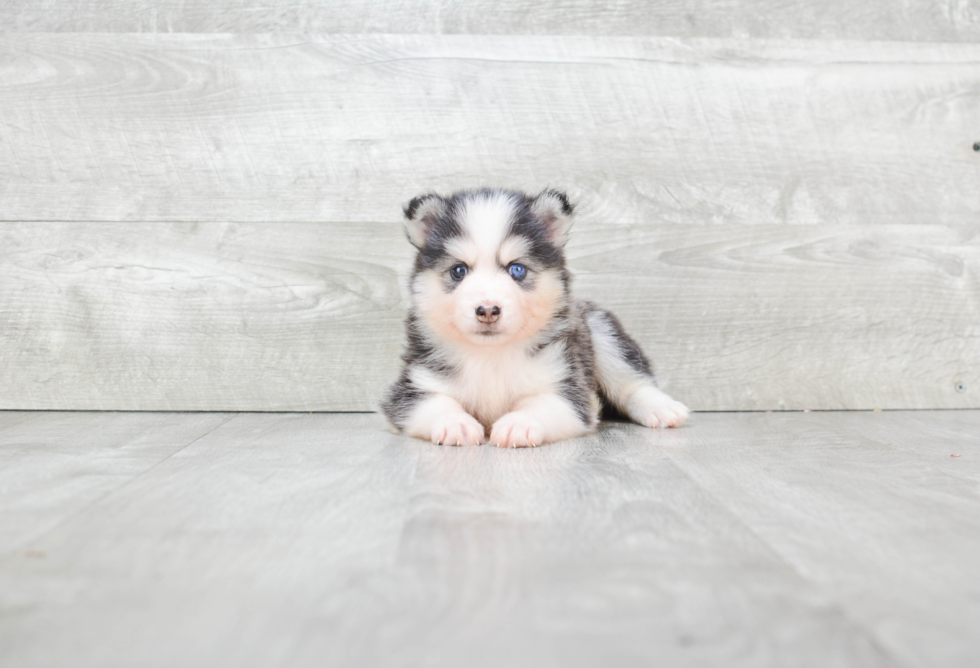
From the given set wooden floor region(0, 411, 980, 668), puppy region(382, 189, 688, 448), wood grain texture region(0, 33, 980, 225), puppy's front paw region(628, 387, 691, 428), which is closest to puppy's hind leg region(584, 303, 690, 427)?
puppy's front paw region(628, 387, 691, 428)

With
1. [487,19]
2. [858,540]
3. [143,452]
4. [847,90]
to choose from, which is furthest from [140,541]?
[847,90]

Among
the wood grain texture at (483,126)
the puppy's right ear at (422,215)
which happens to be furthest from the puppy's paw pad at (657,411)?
the puppy's right ear at (422,215)

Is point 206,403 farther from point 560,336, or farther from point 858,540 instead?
point 858,540

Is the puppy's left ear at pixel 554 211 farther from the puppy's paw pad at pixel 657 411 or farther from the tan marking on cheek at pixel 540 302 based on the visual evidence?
the puppy's paw pad at pixel 657 411

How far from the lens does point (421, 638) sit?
100 centimetres

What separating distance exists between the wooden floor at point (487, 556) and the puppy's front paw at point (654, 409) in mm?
520

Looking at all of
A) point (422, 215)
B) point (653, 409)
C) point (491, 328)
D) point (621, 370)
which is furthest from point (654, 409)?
point (422, 215)

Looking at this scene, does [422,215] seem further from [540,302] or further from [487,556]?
[487,556]

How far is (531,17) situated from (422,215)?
1.17 metres

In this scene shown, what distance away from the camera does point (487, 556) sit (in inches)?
50.6

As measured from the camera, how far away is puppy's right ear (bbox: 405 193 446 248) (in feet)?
8.27

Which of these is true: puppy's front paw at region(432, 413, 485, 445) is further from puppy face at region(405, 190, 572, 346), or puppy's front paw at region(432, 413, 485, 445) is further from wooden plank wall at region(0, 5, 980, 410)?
wooden plank wall at region(0, 5, 980, 410)

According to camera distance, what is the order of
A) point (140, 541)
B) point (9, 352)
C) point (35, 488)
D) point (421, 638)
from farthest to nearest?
point (9, 352) < point (35, 488) < point (140, 541) < point (421, 638)

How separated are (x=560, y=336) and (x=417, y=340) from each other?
478 millimetres
